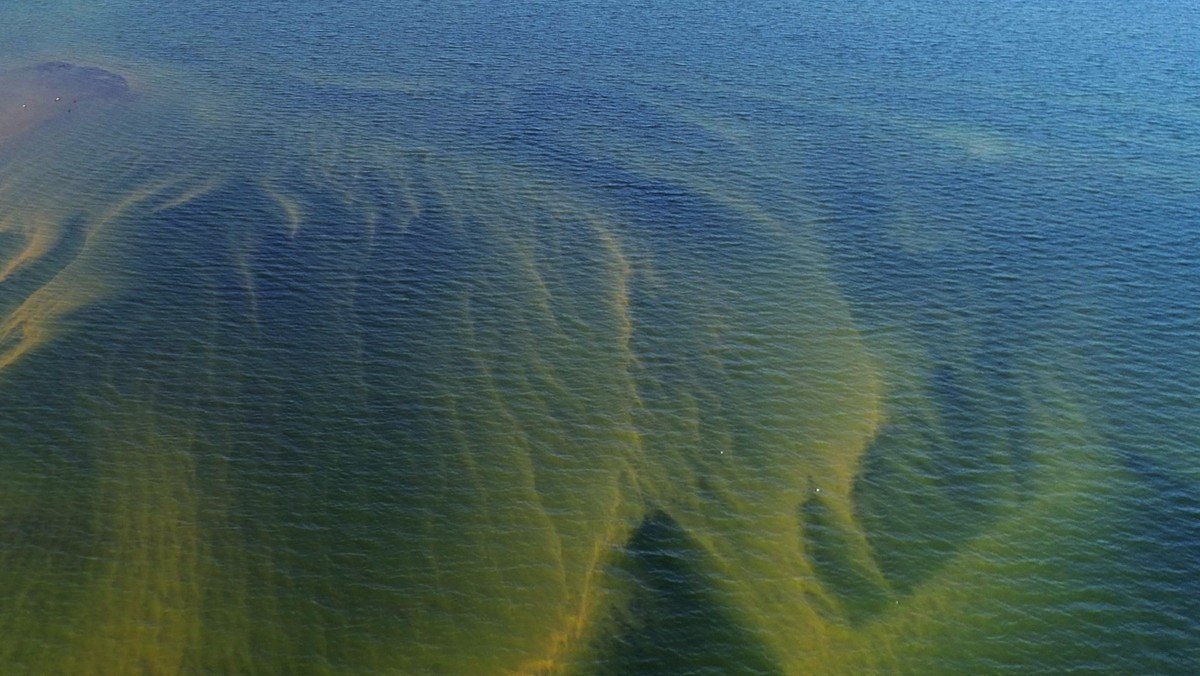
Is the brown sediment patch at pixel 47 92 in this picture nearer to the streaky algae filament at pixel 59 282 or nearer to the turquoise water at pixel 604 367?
the turquoise water at pixel 604 367

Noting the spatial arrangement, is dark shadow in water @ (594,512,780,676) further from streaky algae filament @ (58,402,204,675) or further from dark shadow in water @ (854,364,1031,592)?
streaky algae filament @ (58,402,204,675)

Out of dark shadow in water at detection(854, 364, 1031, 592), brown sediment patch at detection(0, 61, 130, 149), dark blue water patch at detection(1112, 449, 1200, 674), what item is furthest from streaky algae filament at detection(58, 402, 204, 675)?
brown sediment patch at detection(0, 61, 130, 149)

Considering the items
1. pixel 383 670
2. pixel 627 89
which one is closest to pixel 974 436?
pixel 383 670

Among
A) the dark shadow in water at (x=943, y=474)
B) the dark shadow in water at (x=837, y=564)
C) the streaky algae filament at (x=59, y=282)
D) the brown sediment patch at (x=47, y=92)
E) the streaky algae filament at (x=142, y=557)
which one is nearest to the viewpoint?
the streaky algae filament at (x=142, y=557)

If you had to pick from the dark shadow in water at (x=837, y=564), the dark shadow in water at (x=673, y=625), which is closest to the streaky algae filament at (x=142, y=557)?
the dark shadow in water at (x=673, y=625)

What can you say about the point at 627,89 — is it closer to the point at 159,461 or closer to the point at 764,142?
the point at 764,142
